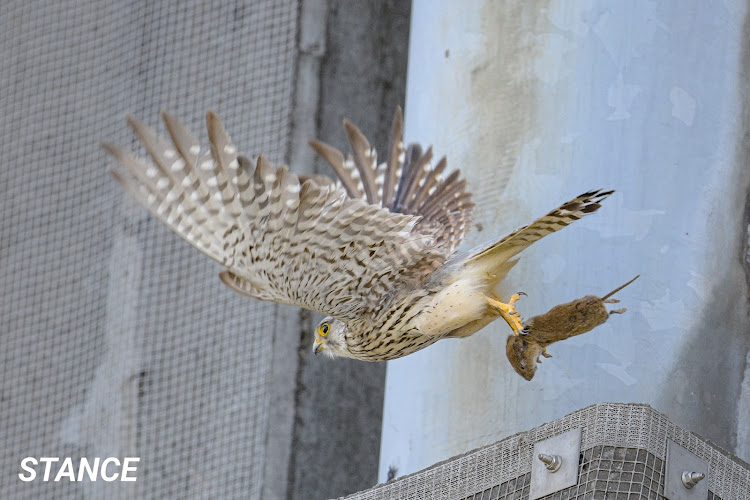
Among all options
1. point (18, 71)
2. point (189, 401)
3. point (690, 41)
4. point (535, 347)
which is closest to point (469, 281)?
point (535, 347)

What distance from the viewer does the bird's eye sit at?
9.59 ft

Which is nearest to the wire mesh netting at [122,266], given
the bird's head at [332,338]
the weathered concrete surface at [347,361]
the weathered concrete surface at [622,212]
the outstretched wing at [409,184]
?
the weathered concrete surface at [347,361]

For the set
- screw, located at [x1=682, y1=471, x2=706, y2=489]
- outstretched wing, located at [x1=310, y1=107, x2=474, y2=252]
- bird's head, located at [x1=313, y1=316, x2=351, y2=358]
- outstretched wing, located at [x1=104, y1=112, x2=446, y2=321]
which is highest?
outstretched wing, located at [x1=310, y1=107, x2=474, y2=252]

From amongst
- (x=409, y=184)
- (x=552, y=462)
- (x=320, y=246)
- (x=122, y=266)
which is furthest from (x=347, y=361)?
(x=552, y=462)

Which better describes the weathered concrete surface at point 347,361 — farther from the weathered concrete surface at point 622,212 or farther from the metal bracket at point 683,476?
the metal bracket at point 683,476

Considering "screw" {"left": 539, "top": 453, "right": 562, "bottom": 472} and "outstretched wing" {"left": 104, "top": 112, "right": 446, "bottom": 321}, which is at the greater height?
"outstretched wing" {"left": 104, "top": 112, "right": 446, "bottom": 321}

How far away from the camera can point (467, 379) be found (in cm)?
275

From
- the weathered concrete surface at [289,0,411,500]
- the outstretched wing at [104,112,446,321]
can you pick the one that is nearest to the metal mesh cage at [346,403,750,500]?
the outstretched wing at [104,112,446,321]

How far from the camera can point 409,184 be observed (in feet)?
10.1

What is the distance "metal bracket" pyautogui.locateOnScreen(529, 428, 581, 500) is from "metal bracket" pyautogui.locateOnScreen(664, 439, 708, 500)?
149 mm

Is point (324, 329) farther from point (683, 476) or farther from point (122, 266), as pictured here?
point (122, 266)

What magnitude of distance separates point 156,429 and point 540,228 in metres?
2.22

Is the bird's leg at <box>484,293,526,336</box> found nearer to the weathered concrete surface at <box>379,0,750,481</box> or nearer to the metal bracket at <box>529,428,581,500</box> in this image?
the weathered concrete surface at <box>379,0,750,481</box>

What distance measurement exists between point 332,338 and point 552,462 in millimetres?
1046
